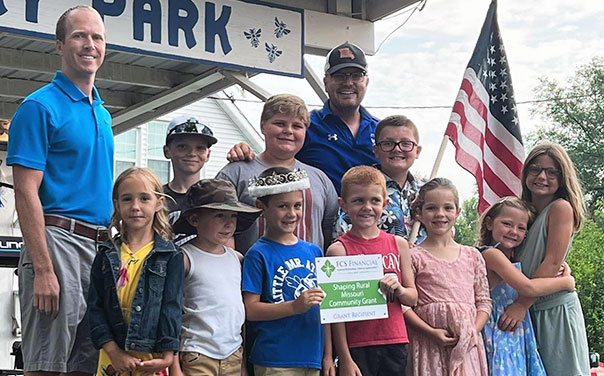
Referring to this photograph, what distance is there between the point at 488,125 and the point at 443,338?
2.05 m

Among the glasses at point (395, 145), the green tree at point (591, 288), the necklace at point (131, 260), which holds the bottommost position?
the green tree at point (591, 288)

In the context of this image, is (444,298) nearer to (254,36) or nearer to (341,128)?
(341,128)

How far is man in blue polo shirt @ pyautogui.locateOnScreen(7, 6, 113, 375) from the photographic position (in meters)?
3.38

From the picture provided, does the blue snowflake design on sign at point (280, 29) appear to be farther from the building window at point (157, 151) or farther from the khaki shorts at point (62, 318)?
the building window at point (157, 151)

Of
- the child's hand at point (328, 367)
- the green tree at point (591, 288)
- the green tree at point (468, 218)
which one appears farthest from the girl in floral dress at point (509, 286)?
the green tree at point (468, 218)

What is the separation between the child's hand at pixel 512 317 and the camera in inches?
176

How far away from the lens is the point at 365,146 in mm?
4652

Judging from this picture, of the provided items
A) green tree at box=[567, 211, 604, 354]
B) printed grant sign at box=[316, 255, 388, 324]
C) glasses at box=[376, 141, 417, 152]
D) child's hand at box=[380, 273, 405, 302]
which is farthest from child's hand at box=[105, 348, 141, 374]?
green tree at box=[567, 211, 604, 354]

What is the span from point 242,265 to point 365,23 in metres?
4.49

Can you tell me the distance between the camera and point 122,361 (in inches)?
131

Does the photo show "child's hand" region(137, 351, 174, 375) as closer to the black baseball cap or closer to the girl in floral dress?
the black baseball cap

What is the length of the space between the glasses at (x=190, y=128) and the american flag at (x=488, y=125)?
71.9 inches

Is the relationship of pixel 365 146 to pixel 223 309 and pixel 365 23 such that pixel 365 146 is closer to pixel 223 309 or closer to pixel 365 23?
pixel 223 309

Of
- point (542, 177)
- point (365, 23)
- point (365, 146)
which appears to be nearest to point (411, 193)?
point (365, 146)
